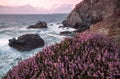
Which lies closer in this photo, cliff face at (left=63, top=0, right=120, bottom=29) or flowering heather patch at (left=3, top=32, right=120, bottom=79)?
flowering heather patch at (left=3, top=32, right=120, bottom=79)

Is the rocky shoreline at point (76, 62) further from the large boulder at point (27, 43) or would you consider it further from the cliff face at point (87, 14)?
the cliff face at point (87, 14)

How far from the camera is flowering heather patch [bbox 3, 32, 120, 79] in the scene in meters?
5.08

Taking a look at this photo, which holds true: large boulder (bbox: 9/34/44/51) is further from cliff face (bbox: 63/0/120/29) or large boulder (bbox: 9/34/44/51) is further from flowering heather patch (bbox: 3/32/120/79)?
cliff face (bbox: 63/0/120/29)

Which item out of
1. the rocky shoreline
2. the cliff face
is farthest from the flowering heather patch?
the cliff face

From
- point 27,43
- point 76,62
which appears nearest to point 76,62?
point 76,62

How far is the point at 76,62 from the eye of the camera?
5332 mm

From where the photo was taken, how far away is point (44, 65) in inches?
225

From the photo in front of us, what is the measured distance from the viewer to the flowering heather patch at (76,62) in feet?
16.7

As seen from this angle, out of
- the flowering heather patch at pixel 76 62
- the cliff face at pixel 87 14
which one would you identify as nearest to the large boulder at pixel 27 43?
the flowering heather patch at pixel 76 62

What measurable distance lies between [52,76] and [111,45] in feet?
5.80

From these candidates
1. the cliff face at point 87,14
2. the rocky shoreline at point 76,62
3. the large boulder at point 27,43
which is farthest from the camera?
the cliff face at point 87,14

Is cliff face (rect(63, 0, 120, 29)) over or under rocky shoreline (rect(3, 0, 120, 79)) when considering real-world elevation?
under

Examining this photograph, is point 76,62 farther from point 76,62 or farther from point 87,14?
point 87,14

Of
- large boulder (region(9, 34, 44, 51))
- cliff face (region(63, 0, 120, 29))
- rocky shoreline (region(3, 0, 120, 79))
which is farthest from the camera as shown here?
cliff face (region(63, 0, 120, 29))
